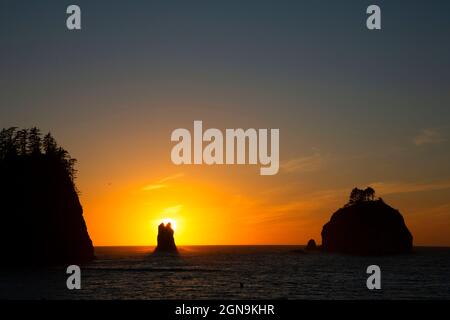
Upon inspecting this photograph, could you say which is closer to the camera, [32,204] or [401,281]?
[401,281]

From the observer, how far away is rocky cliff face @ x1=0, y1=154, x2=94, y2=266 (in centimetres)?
11000

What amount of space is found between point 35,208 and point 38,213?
1.31 meters

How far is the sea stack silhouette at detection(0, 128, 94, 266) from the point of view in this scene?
110 m

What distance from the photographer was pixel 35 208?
114688 mm

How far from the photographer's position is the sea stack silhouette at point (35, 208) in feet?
362

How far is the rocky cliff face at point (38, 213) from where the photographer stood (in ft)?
361

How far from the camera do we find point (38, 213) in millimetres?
114625
